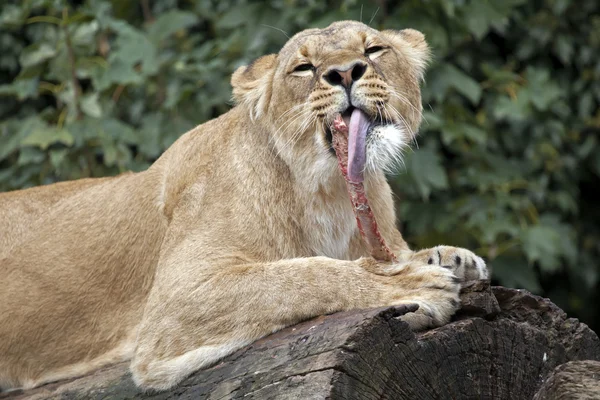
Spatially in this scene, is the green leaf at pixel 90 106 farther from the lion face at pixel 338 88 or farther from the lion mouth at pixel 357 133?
the lion mouth at pixel 357 133

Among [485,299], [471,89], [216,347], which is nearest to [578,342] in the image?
[485,299]

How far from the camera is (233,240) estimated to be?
4.55 metres

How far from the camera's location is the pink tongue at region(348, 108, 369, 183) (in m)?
4.28

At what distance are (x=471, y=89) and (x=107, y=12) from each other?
304cm

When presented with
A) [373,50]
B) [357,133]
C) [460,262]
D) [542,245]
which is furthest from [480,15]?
[357,133]

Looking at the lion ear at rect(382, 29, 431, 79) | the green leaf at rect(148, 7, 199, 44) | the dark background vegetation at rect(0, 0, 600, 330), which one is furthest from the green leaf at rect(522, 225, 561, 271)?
the green leaf at rect(148, 7, 199, 44)

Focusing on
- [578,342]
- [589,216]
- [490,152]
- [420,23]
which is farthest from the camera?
[589,216]

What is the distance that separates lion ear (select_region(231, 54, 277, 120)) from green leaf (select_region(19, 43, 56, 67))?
2.85 meters

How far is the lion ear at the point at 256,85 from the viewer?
4.93 metres

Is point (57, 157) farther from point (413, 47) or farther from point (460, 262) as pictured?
point (460, 262)

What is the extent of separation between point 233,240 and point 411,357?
1239 millimetres

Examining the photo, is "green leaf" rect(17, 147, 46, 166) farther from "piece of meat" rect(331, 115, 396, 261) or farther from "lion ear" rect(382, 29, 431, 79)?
"piece of meat" rect(331, 115, 396, 261)

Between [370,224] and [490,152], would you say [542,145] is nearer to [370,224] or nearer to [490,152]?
[490,152]

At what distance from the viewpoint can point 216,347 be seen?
4.13 m
